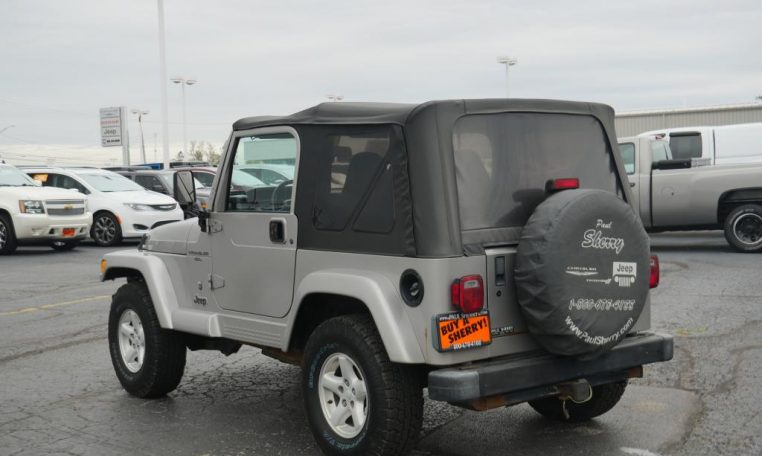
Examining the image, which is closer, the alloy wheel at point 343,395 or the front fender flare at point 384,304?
the front fender flare at point 384,304

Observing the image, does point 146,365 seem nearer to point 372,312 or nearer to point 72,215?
point 372,312

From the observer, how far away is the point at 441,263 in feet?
14.9

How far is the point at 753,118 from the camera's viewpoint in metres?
33.8

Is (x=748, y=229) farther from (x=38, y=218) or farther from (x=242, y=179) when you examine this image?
(x=38, y=218)

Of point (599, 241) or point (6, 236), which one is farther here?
point (6, 236)

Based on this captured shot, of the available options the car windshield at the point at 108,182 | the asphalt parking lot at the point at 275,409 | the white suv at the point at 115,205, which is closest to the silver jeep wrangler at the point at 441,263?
the asphalt parking lot at the point at 275,409

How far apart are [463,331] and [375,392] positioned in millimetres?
529

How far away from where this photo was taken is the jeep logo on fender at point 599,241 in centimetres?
462

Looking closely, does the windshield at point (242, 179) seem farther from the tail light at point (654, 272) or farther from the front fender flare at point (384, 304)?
the tail light at point (654, 272)

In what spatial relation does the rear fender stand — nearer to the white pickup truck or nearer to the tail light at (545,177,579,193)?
the tail light at (545,177,579,193)

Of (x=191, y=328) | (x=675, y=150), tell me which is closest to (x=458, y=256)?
(x=191, y=328)

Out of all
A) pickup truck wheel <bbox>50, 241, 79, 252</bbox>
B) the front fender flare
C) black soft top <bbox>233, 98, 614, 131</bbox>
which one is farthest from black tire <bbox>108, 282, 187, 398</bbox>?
pickup truck wheel <bbox>50, 241, 79, 252</bbox>

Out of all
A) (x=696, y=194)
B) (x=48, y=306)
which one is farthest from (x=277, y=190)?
(x=696, y=194)

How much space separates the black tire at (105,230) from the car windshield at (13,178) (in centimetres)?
154
